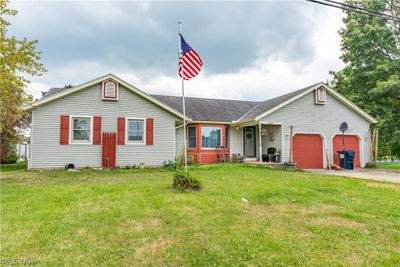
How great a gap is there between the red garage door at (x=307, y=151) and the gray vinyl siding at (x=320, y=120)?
327mm

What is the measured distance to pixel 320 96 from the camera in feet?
49.8

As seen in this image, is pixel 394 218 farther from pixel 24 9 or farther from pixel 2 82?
pixel 24 9

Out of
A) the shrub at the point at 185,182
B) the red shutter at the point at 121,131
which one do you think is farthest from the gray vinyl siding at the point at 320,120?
the shrub at the point at 185,182

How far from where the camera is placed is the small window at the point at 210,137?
15.3 meters

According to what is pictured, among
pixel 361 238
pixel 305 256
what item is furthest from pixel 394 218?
pixel 305 256

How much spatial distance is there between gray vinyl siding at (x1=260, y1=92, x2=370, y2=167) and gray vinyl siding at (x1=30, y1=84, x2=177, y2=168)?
5.89 metres

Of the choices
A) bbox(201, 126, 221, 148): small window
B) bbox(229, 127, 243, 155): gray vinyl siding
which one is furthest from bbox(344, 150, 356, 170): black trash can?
bbox(201, 126, 221, 148): small window

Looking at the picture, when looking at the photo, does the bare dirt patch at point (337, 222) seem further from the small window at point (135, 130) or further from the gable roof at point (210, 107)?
the gable roof at point (210, 107)

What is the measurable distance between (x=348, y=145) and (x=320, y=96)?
146 inches

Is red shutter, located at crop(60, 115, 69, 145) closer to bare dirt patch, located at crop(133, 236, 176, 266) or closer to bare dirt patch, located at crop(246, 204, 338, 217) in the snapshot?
bare dirt patch, located at crop(246, 204, 338, 217)

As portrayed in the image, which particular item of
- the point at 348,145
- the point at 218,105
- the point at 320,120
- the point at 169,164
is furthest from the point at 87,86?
the point at 348,145

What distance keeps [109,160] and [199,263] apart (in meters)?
10.5

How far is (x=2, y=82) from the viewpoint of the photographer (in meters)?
7.96

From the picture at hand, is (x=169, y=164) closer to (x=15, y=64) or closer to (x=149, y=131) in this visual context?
(x=149, y=131)
